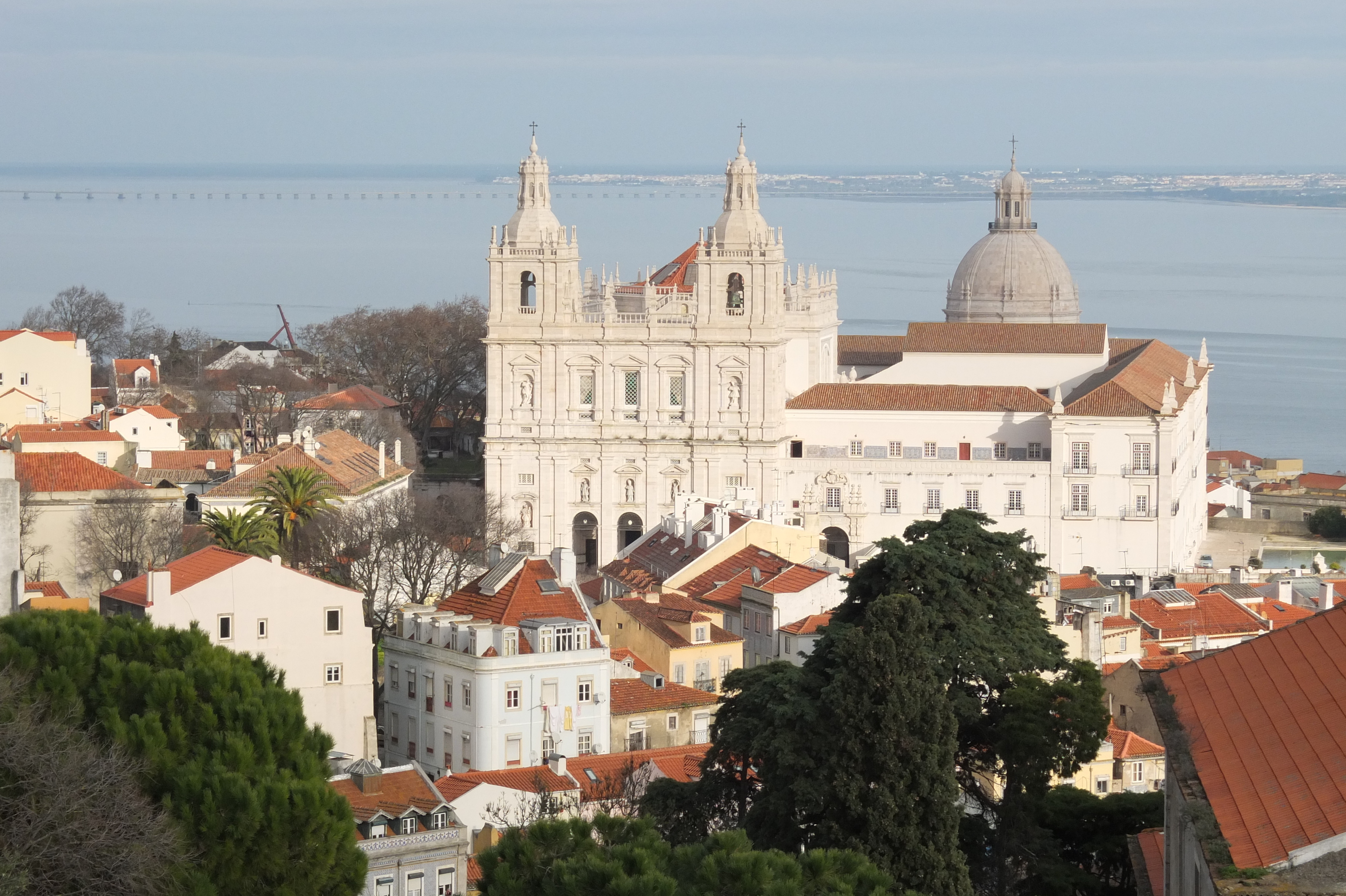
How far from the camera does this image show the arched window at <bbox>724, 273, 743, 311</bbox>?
64.6 metres

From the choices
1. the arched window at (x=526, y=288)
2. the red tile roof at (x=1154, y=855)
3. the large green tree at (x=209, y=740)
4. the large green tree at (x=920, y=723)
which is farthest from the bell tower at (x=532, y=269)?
the red tile roof at (x=1154, y=855)

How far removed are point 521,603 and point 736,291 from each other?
99.7 feet

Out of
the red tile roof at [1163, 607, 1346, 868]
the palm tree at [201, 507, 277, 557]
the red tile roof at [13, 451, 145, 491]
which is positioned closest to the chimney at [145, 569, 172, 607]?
the palm tree at [201, 507, 277, 557]

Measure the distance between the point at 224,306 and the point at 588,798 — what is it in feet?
408

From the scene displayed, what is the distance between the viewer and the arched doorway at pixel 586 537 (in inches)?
2559

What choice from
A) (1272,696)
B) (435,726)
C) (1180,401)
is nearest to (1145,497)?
(1180,401)

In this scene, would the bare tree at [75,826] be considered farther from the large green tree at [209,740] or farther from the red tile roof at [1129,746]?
the red tile roof at [1129,746]

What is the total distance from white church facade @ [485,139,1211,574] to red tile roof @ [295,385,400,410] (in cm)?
767

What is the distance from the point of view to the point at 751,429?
64188mm

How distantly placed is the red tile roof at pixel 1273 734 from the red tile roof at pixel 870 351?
53882 millimetres

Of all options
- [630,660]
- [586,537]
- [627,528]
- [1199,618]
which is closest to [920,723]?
[630,660]

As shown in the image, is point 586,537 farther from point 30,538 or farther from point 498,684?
point 498,684

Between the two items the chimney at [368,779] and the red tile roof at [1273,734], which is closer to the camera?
the red tile roof at [1273,734]

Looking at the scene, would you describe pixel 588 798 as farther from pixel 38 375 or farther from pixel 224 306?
pixel 224 306
